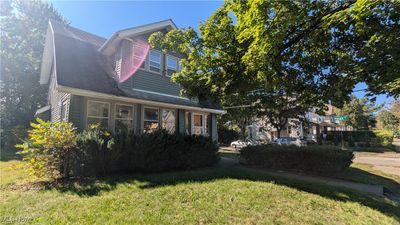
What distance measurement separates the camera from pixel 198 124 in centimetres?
1516

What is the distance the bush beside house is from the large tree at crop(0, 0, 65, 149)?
61.9 ft

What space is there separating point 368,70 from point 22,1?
35256 mm

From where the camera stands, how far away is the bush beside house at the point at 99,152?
7.16 meters

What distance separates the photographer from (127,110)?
456 inches

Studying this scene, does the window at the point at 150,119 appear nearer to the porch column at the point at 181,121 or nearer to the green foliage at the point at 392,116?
the porch column at the point at 181,121

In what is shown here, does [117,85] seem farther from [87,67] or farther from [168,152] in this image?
[168,152]

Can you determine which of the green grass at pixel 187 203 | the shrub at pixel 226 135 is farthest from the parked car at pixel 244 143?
the green grass at pixel 187 203

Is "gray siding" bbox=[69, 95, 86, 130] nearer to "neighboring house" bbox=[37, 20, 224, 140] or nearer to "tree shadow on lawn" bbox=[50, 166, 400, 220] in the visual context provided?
"neighboring house" bbox=[37, 20, 224, 140]

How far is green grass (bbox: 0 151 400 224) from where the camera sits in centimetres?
466

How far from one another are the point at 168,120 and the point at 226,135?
24.6 meters

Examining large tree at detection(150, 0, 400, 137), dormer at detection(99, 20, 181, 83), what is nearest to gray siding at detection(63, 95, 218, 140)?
dormer at detection(99, 20, 181, 83)

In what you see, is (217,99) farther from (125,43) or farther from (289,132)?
(289,132)

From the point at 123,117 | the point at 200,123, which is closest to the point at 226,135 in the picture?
the point at 200,123

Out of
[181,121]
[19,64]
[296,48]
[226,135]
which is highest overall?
[19,64]
